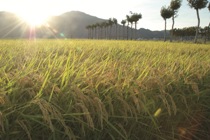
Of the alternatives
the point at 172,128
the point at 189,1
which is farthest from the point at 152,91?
the point at 189,1

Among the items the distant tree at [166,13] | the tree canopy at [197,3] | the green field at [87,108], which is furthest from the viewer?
the distant tree at [166,13]

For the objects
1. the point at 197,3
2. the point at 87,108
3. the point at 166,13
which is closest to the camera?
the point at 87,108

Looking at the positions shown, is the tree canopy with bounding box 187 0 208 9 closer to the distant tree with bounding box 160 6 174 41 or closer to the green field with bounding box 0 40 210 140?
the distant tree with bounding box 160 6 174 41

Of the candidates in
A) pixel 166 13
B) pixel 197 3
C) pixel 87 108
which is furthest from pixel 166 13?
pixel 87 108

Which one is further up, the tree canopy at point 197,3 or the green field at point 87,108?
the tree canopy at point 197,3

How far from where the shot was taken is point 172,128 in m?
3.44

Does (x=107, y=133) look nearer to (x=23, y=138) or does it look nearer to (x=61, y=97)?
(x=61, y=97)

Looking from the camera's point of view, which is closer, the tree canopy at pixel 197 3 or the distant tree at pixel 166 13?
the tree canopy at pixel 197 3

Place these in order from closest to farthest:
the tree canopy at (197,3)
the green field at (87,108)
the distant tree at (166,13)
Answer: the green field at (87,108) → the tree canopy at (197,3) → the distant tree at (166,13)

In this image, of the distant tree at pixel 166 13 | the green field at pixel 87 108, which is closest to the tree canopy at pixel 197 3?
the distant tree at pixel 166 13

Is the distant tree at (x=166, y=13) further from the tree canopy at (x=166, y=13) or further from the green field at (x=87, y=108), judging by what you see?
the green field at (x=87, y=108)

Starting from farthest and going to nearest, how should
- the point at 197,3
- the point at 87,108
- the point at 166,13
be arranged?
1. the point at 166,13
2. the point at 197,3
3. the point at 87,108

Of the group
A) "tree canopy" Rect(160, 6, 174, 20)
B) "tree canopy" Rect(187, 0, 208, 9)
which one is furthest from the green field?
"tree canopy" Rect(160, 6, 174, 20)

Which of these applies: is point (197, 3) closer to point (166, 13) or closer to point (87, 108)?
point (166, 13)
